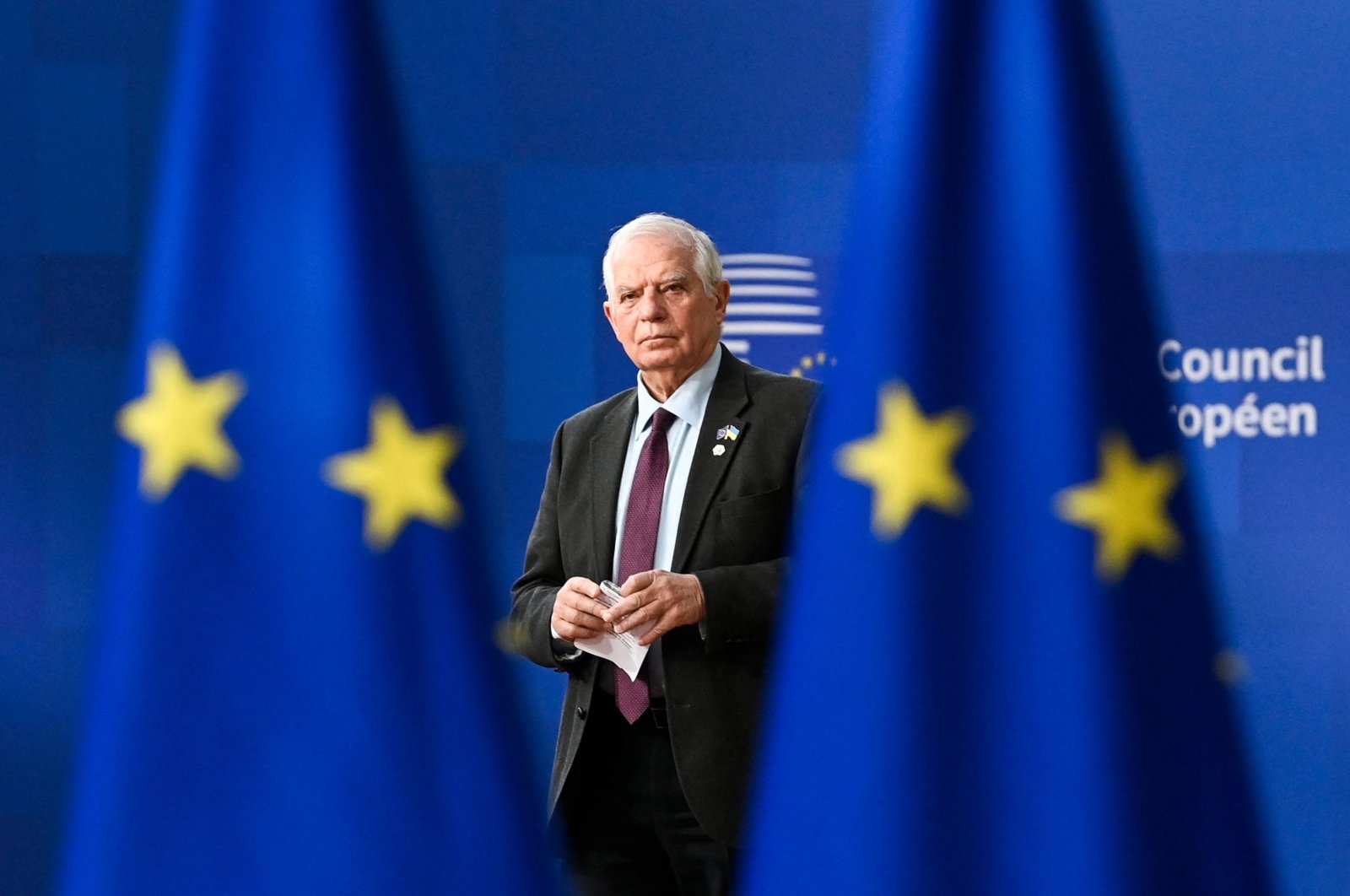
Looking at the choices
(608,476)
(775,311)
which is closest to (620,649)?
(608,476)

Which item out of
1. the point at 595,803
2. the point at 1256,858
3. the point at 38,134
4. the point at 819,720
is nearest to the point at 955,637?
the point at 819,720

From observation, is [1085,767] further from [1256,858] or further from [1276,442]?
[1276,442]

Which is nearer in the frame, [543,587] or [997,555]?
[997,555]

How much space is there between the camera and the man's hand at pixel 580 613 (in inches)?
51.5

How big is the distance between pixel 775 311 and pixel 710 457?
4.80 ft

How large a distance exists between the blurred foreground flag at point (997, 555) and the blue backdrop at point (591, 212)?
2.11 meters

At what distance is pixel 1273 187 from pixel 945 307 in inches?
99.2

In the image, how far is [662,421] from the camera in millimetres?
1460

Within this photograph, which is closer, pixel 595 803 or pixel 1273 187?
pixel 595 803

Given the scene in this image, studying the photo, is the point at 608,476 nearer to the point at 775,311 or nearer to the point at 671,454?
the point at 671,454

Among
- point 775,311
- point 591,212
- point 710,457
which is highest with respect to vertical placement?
point 591,212

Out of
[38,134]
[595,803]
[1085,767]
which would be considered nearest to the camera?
[1085,767]

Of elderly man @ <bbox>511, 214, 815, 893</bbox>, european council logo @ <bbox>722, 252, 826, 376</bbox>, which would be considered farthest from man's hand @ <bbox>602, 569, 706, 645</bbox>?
european council logo @ <bbox>722, 252, 826, 376</bbox>

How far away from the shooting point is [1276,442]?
2.91 meters
